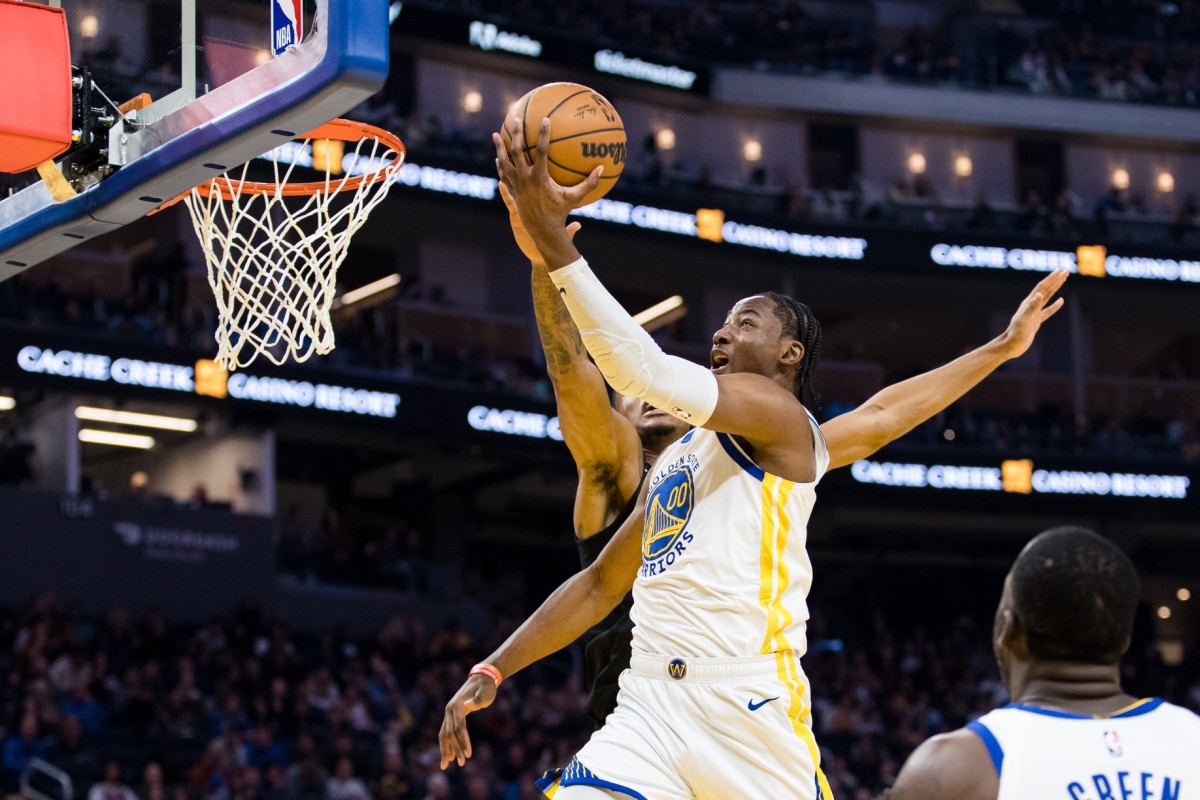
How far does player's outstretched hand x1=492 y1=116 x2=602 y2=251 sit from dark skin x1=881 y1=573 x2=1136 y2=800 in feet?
5.40

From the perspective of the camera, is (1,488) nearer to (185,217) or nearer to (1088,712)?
(185,217)

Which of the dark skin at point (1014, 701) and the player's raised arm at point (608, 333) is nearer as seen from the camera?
the dark skin at point (1014, 701)

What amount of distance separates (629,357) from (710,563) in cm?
61

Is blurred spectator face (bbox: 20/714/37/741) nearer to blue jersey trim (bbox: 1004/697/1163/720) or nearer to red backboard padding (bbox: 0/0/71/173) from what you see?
red backboard padding (bbox: 0/0/71/173)

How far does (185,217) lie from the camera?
21.8 meters

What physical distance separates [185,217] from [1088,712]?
2031cm

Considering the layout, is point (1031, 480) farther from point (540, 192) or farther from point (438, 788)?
point (540, 192)

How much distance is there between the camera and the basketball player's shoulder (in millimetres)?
2570

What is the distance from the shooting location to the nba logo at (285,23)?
4867 mm

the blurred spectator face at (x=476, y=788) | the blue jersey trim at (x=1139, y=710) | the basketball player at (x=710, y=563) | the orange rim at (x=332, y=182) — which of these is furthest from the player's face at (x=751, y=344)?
the blurred spectator face at (x=476, y=788)

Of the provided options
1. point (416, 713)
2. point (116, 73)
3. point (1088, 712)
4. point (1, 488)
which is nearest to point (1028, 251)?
point (416, 713)

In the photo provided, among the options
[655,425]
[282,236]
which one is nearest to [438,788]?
[282,236]

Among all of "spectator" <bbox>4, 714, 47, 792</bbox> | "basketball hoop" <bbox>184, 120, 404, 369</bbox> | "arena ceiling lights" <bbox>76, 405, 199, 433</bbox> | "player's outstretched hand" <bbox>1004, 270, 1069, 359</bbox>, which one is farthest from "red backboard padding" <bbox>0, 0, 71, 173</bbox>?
"arena ceiling lights" <bbox>76, 405, 199, 433</bbox>

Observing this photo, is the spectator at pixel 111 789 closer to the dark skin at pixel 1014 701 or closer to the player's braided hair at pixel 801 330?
the player's braided hair at pixel 801 330
